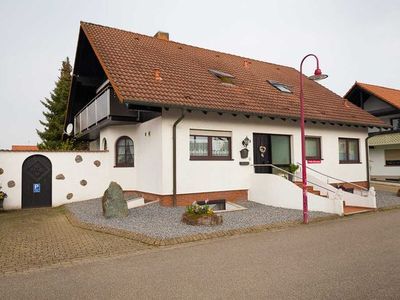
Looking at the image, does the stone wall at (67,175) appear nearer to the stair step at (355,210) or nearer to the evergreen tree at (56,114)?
the stair step at (355,210)

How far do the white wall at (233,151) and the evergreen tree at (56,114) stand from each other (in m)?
20.9

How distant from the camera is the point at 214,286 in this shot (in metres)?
4.74

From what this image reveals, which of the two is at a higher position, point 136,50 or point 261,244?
point 136,50

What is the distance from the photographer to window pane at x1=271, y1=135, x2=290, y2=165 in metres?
14.9

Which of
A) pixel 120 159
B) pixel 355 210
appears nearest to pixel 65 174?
pixel 120 159

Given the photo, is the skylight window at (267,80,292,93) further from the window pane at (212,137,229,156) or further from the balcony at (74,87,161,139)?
the balcony at (74,87,161,139)

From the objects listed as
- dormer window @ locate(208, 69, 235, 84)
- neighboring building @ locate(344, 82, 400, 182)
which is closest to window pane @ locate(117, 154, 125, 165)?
dormer window @ locate(208, 69, 235, 84)

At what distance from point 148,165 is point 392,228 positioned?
849cm

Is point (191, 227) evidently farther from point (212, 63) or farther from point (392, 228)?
point (212, 63)

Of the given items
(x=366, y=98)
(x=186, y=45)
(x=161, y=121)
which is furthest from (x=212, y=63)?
(x=366, y=98)

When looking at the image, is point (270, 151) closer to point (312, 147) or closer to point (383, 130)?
point (312, 147)

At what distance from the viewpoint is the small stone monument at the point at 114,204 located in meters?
10.1

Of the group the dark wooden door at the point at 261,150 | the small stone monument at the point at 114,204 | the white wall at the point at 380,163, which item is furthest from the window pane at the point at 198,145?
the white wall at the point at 380,163

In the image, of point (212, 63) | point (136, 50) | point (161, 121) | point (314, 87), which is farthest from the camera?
point (314, 87)
